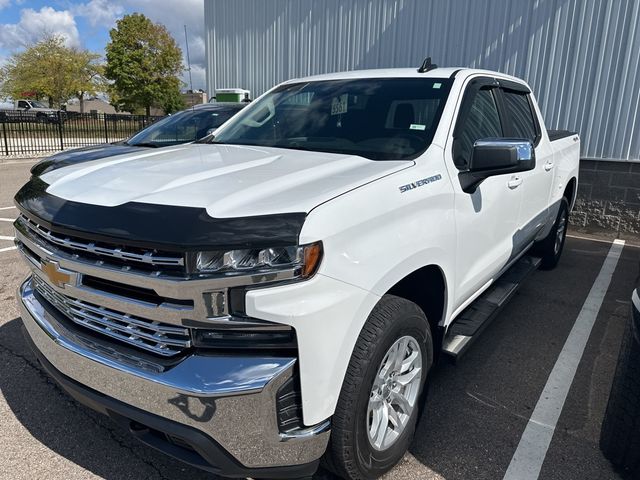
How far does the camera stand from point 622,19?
23.2ft

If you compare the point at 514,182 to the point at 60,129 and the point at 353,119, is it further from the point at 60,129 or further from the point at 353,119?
the point at 60,129

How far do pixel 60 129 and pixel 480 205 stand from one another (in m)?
18.6

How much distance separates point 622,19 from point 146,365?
793 cm

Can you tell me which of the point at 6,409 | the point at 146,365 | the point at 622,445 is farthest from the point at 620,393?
the point at 6,409

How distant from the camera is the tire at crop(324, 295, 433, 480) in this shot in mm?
1986

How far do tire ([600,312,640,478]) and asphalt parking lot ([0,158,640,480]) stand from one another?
0.28 metres

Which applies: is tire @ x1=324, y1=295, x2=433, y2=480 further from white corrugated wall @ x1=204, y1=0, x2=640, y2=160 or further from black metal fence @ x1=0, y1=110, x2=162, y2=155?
black metal fence @ x1=0, y1=110, x2=162, y2=155

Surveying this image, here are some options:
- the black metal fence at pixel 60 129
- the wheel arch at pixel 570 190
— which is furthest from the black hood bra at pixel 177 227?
the black metal fence at pixel 60 129

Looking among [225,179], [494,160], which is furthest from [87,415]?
[494,160]

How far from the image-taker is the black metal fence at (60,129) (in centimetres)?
1720

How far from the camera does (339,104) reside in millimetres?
3355

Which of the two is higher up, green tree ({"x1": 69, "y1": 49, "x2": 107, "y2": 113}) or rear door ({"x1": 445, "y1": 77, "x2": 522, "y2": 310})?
green tree ({"x1": 69, "y1": 49, "x2": 107, "y2": 113})

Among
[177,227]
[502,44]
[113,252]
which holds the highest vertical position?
[502,44]

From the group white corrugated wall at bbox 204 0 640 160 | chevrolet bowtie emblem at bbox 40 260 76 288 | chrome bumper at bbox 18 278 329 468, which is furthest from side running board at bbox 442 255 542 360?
white corrugated wall at bbox 204 0 640 160
